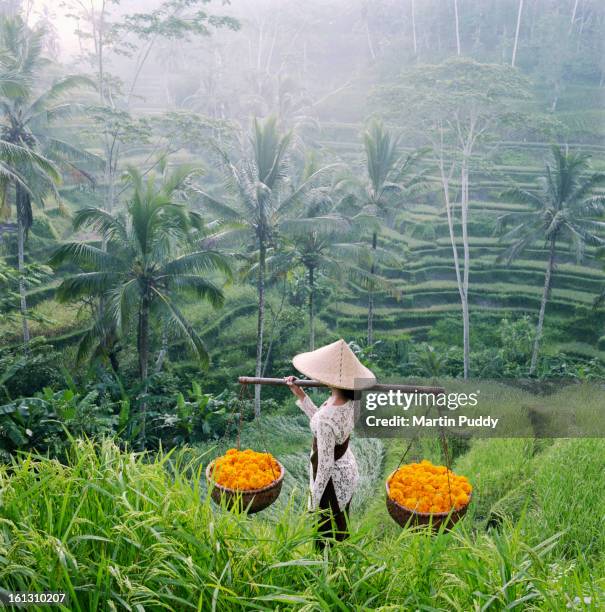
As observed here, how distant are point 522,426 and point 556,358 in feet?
23.2

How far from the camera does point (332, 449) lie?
247cm

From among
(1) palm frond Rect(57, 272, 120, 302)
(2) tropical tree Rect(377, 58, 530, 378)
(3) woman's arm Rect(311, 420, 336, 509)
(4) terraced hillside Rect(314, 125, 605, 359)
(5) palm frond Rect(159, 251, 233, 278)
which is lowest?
→ (4) terraced hillside Rect(314, 125, 605, 359)

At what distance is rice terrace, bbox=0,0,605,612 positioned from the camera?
5.59 feet

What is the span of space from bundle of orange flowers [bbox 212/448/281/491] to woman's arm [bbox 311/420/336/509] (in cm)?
32

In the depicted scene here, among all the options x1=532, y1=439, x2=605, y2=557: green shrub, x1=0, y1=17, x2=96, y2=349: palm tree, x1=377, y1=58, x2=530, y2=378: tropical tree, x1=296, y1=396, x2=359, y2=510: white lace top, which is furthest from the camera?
x1=377, y1=58, x2=530, y2=378: tropical tree

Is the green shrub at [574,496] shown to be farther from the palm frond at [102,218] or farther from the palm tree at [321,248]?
the palm tree at [321,248]

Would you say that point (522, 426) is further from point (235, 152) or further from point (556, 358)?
point (235, 152)

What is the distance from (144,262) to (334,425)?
5.37 metres

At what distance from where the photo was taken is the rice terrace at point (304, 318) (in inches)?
67.1

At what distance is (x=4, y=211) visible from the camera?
347 inches

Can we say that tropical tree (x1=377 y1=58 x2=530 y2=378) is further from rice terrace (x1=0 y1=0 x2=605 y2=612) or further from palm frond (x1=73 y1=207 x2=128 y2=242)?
palm frond (x1=73 y1=207 x2=128 y2=242)

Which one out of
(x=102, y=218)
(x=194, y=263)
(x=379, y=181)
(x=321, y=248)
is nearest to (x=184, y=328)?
(x=194, y=263)
